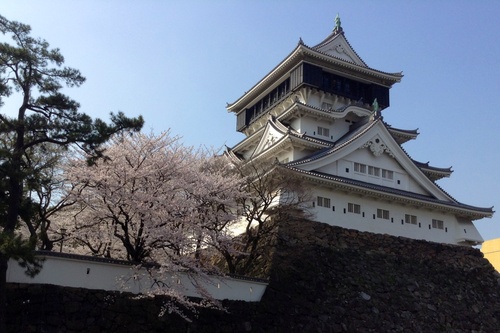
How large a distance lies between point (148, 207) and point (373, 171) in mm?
11664

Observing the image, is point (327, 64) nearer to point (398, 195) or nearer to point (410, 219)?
point (398, 195)

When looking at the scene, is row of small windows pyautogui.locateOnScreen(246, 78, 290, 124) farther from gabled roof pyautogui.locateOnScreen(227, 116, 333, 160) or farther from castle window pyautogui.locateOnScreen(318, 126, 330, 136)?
castle window pyautogui.locateOnScreen(318, 126, 330, 136)

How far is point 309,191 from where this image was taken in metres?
18.8

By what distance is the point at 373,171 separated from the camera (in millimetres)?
21719

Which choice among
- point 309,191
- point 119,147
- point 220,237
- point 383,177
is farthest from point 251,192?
point 383,177

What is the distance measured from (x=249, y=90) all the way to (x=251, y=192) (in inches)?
463

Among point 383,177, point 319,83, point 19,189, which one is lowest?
point 19,189

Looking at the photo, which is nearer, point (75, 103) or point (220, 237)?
point (75, 103)

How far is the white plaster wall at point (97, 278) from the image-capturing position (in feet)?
38.6

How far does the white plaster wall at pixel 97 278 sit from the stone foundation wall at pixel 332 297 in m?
0.19

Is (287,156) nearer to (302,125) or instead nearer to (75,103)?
(302,125)

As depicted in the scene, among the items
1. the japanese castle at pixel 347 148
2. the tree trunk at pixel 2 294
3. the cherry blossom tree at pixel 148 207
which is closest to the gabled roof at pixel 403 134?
the japanese castle at pixel 347 148

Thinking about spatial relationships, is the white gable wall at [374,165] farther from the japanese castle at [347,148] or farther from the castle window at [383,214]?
the castle window at [383,214]

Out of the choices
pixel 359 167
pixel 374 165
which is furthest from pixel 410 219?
pixel 359 167
